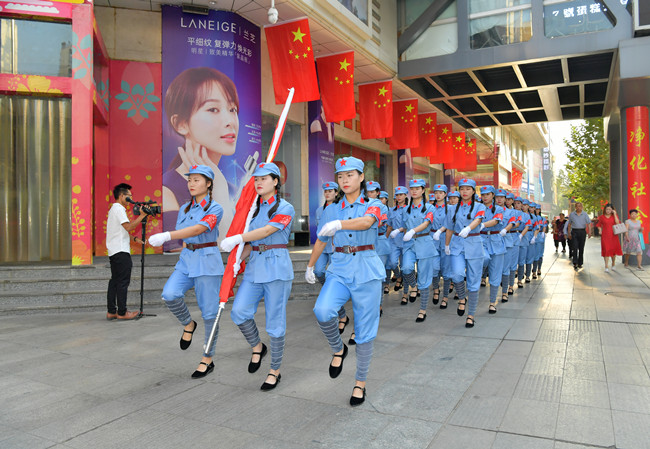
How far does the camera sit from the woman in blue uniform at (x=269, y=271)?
4.25 m

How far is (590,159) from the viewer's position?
3297 centimetres

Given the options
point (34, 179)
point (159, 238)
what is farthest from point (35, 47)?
point (159, 238)

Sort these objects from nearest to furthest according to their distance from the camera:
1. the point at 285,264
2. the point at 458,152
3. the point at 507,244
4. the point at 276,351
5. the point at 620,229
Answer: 1. the point at 276,351
2. the point at 285,264
3. the point at 507,244
4. the point at 620,229
5. the point at 458,152

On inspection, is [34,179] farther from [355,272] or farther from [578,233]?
[578,233]

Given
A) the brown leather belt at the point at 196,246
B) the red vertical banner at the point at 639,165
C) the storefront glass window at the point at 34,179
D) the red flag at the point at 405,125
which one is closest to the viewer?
the brown leather belt at the point at 196,246

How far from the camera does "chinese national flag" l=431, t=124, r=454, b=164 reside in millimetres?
23469

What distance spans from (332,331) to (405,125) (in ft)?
53.7

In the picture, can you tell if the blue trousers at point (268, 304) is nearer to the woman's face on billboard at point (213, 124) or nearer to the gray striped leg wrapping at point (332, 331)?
the gray striped leg wrapping at point (332, 331)

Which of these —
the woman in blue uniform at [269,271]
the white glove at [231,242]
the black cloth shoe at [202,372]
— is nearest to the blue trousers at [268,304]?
the woman in blue uniform at [269,271]

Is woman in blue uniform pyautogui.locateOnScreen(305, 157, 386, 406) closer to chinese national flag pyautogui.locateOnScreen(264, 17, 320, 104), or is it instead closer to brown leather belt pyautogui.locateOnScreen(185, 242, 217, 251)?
brown leather belt pyautogui.locateOnScreen(185, 242, 217, 251)

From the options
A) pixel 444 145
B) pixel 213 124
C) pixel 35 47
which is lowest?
pixel 213 124

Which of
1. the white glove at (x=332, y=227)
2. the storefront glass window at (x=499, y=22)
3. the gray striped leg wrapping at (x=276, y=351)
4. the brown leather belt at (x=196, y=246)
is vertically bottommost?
the gray striped leg wrapping at (x=276, y=351)

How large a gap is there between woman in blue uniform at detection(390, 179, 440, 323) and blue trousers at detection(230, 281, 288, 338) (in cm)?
370

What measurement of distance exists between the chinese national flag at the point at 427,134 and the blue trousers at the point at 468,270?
15.7 meters
